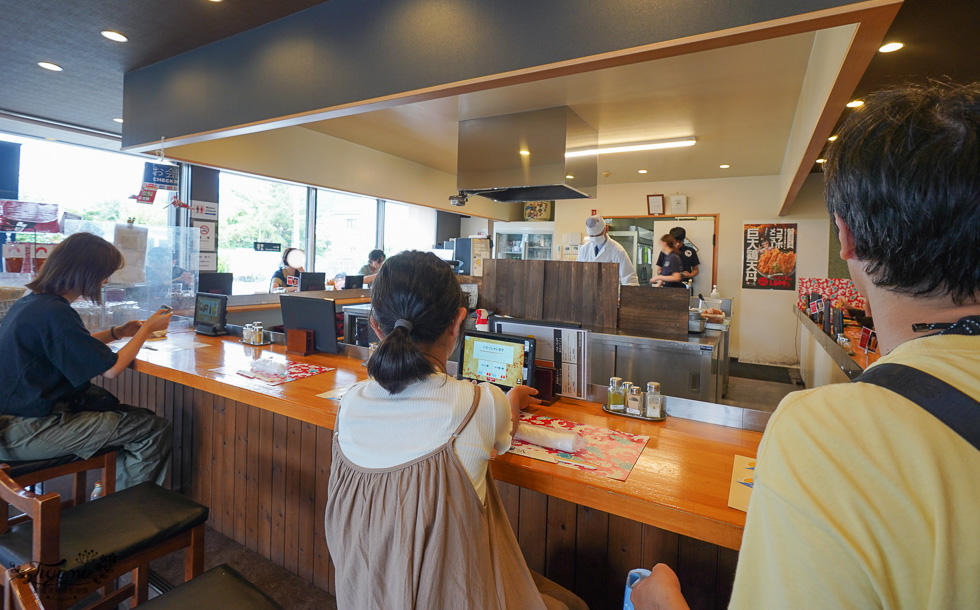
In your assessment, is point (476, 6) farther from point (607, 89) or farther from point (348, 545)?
point (348, 545)

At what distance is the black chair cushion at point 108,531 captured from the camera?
4.10 ft

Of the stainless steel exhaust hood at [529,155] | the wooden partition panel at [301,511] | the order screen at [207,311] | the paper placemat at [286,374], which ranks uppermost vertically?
the stainless steel exhaust hood at [529,155]

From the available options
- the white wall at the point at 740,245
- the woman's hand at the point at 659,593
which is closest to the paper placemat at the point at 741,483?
the woman's hand at the point at 659,593

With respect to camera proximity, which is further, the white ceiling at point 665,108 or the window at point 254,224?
the window at point 254,224

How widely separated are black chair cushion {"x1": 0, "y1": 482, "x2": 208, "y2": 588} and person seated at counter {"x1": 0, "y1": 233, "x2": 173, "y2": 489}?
0.48 meters

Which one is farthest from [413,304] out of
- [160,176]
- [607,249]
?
[607,249]

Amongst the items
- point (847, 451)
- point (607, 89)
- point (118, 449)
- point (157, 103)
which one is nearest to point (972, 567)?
point (847, 451)

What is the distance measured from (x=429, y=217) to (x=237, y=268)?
3960mm

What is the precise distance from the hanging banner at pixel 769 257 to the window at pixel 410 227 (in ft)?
16.1

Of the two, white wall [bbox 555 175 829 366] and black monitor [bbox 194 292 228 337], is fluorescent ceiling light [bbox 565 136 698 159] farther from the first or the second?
black monitor [bbox 194 292 228 337]

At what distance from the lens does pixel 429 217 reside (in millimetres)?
8531

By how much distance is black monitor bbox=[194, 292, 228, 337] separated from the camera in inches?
119

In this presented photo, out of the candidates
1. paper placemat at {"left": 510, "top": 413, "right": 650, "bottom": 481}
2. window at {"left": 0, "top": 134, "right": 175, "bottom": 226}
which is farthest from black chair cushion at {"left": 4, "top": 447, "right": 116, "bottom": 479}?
window at {"left": 0, "top": 134, "right": 175, "bottom": 226}

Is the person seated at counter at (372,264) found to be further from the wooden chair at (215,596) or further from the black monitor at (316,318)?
the wooden chair at (215,596)
